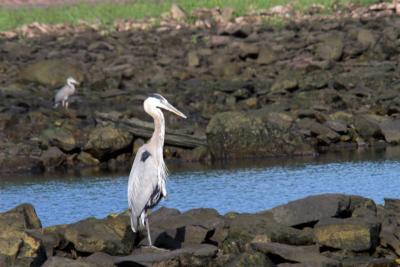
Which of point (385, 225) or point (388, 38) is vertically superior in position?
point (388, 38)

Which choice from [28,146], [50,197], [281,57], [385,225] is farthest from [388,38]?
[385,225]

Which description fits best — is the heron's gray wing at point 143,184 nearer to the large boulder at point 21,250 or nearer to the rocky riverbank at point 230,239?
the rocky riverbank at point 230,239

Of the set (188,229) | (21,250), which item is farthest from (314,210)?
(21,250)

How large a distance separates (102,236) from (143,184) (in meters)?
0.70

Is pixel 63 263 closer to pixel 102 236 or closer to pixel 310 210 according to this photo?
pixel 102 236

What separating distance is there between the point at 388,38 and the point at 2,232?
78.4ft

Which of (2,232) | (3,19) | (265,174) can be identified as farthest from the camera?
(3,19)

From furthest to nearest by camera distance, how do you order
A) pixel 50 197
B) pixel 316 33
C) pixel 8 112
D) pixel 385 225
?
pixel 316 33, pixel 8 112, pixel 50 197, pixel 385 225

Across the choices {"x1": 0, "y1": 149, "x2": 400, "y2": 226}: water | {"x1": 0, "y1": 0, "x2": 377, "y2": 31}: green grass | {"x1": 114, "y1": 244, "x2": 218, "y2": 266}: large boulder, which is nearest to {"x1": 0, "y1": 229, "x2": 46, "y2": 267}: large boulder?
{"x1": 114, "y1": 244, "x2": 218, "y2": 266}: large boulder

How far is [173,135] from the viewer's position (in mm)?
24266

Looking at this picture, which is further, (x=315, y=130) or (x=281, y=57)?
(x=281, y=57)

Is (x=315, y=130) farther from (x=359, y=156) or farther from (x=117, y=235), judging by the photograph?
(x=117, y=235)

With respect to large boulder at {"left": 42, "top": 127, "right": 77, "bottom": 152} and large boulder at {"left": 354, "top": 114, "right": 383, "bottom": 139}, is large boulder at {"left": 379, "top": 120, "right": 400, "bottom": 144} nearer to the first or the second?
large boulder at {"left": 354, "top": 114, "right": 383, "bottom": 139}

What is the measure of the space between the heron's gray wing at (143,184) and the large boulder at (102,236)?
0.18m
